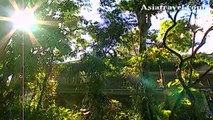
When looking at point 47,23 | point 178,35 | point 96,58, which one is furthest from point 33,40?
point 178,35

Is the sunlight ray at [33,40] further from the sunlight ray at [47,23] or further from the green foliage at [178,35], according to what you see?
the green foliage at [178,35]

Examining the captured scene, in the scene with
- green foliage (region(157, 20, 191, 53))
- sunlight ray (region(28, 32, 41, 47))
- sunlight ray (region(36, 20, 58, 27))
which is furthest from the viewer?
green foliage (region(157, 20, 191, 53))

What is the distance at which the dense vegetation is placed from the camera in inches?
412

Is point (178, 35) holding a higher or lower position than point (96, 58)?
higher

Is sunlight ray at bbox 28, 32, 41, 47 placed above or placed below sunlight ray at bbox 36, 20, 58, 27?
below

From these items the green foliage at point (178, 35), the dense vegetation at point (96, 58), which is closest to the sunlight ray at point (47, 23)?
the dense vegetation at point (96, 58)

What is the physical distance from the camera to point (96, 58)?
10664mm

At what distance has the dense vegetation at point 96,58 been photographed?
1048 centimetres

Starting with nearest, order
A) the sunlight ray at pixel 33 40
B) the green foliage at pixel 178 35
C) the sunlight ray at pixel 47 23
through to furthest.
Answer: the sunlight ray at pixel 33 40
the sunlight ray at pixel 47 23
the green foliage at pixel 178 35

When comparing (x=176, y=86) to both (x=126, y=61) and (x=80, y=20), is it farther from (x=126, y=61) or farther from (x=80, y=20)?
(x=80, y=20)

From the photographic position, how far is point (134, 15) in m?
11.5

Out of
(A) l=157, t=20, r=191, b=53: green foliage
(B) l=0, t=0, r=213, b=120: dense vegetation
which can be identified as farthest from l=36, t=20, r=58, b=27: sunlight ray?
(A) l=157, t=20, r=191, b=53: green foliage

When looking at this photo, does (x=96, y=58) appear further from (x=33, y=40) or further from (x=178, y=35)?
(x=178, y=35)

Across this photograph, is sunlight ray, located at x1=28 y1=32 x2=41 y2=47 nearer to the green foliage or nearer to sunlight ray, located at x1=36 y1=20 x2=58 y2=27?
sunlight ray, located at x1=36 y1=20 x2=58 y2=27
